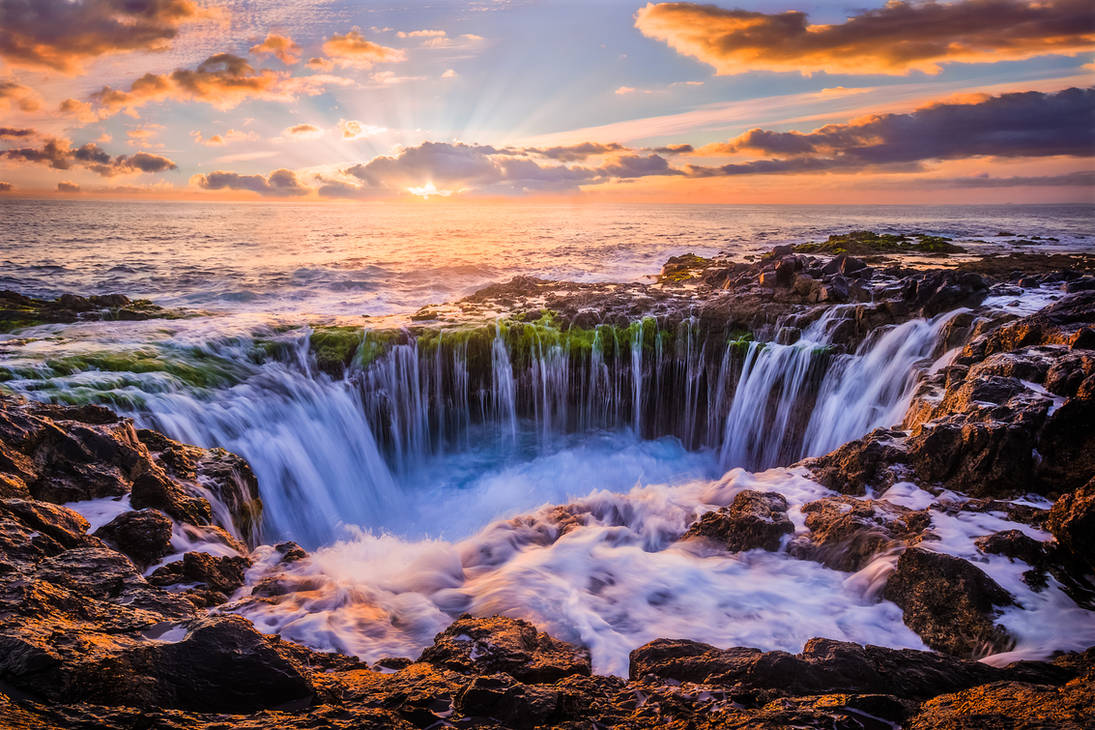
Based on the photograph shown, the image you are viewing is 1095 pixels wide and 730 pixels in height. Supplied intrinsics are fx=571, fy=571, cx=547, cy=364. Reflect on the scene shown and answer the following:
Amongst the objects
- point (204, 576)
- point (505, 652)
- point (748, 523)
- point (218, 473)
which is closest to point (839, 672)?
point (505, 652)

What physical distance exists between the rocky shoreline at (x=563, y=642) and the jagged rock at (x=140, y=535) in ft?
0.08

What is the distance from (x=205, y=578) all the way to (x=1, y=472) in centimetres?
267

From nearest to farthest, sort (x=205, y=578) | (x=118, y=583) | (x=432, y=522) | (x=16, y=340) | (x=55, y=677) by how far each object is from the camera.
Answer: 1. (x=55, y=677)
2. (x=118, y=583)
3. (x=205, y=578)
4. (x=432, y=522)
5. (x=16, y=340)

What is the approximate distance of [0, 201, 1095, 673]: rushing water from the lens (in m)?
6.73

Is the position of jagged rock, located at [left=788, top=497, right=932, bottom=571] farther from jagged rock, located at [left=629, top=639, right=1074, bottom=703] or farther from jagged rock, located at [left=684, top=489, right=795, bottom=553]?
jagged rock, located at [left=629, top=639, right=1074, bottom=703]

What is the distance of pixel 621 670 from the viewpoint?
18.8ft

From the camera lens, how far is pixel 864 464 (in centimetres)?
921

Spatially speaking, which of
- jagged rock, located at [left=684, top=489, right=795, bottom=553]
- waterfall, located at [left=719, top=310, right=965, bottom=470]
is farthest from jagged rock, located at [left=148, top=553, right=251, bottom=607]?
waterfall, located at [left=719, top=310, right=965, bottom=470]

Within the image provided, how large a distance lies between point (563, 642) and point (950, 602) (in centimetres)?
405

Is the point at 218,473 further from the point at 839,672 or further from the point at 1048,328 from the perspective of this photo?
the point at 1048,328

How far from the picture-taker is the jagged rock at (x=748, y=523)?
825cm

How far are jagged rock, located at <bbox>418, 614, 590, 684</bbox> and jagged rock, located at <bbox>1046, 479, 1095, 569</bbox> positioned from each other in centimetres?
527

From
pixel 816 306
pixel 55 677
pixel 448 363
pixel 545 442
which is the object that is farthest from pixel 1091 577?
pixel 448 363

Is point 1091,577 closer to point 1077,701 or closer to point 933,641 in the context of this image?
point 933,641
